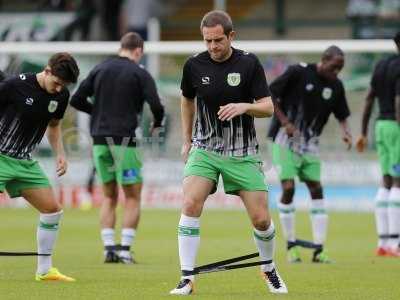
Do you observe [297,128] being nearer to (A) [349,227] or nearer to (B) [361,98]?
(A) [349,227]

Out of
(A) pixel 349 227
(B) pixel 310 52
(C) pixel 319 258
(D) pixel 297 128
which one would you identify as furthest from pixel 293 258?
(B) pixel 310 52

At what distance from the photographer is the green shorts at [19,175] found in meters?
11.5

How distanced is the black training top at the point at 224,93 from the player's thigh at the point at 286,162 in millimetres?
4161

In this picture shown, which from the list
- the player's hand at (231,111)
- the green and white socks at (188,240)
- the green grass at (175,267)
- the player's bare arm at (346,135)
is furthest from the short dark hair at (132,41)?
the player's hand at (231,111)

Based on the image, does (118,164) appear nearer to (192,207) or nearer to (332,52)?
(332,52)

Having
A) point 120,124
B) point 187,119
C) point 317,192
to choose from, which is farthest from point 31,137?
point 317,192

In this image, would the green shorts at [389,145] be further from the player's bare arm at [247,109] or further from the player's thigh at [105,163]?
the player's bare arm at [247,109]

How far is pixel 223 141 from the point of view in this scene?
10.5 m

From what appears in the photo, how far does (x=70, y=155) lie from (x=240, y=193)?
1485cm

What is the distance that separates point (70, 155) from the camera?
82.1 feet

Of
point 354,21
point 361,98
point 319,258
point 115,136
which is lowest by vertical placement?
point 319,258

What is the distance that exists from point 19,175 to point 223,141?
2.17 metres

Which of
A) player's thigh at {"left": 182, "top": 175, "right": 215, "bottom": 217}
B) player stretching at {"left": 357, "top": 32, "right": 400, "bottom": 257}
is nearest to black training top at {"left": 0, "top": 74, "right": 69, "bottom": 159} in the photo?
player's thigh at {"left": 182, "top": 175, "right": 215, "bottom": 217}

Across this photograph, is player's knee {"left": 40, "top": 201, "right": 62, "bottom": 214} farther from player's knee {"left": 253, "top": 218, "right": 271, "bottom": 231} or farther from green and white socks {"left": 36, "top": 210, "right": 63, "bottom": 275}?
player's knee {"left": 253, "top": 218, "right": 271, "bottom": 231}
